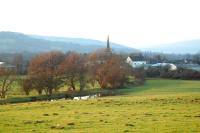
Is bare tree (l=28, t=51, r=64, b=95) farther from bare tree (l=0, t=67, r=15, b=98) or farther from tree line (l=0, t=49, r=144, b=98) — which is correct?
bare tree (l=0, t=67, r=15, b=98)

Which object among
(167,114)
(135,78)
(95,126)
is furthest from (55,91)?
(95,126)

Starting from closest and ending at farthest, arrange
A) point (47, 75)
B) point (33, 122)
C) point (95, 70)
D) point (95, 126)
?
point (95, 126)
point (33, 122)
point (47, 75)
point (95, 70)

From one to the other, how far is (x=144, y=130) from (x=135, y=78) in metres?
79.2

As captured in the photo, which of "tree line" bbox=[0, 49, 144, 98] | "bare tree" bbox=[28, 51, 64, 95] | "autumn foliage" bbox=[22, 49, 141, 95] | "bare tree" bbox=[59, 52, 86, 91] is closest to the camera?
"bare tree" bbox=[28, 51, 64, 95]

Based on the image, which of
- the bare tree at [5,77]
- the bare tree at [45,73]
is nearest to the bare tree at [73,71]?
the bare tree at [45,73]

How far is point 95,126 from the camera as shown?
2219 centimetres

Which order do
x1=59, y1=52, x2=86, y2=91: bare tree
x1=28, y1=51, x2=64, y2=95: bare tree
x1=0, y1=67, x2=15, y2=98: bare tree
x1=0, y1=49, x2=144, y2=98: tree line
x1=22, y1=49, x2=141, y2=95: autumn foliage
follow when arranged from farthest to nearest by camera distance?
1. x1=59, y1=52, x2=86, y2=91: bare tree
2. x1=22, y1=49, x2=141, y2=95: autumn foliage
3. x1=0, y1=49, x2=144, y2=98: tree line
4. x1=28, y1=51, x2=64, y2=95: bare tree
5. x1=0, y1=67, x2=15, y2=98: bare tree

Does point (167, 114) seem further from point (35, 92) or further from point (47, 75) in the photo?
point (35, 92)

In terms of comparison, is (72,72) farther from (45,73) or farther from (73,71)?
(45,73)

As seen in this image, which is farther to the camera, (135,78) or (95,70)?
(135,78)

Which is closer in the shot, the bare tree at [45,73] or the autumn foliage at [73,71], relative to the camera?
the bare tree at [45,73]

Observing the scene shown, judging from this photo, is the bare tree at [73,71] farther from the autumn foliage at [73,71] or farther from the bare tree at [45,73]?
the bare tree at [45,73]

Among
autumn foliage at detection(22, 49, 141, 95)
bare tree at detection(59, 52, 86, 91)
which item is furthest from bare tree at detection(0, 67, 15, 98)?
bare tree at detection(59, 52, 86, 91)

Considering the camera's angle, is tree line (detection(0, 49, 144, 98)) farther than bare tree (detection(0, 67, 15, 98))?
Yes
